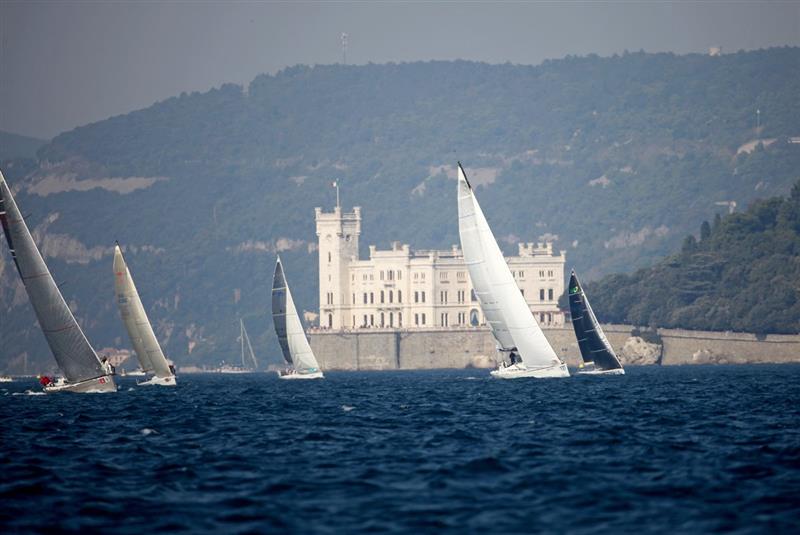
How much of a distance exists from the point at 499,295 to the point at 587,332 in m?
24.8

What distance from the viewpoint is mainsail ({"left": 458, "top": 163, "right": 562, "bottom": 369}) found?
9150cm

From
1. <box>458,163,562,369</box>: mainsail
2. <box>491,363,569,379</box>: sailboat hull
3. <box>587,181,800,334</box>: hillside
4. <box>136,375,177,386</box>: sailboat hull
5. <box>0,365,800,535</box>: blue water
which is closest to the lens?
<box>0,365,800,535</box>: blue water

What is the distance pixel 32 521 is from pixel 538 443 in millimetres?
17506

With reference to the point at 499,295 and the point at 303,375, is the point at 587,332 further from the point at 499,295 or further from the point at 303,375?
the point at 303,375

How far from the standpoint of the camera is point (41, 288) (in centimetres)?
7669

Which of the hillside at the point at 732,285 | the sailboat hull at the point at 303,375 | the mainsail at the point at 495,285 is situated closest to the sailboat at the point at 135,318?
the mainsail at the point at 495,285

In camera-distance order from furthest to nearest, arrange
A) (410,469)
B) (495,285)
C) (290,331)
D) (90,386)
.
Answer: (290,331), (495,285), (90,386), (410,469)

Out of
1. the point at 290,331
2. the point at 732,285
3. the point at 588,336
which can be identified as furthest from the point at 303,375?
the point at 732,285

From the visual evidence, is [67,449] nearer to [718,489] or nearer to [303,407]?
[718,489]

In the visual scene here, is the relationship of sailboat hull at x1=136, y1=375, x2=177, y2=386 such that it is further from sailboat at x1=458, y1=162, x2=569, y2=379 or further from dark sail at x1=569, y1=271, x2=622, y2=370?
sailboat at x1=458, y1=162, x2=569, y2=379

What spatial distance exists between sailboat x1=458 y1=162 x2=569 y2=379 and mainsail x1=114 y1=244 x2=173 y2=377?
20.4m

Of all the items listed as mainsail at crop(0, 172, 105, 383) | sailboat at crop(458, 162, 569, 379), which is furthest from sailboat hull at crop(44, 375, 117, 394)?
sailboat at crop(458, 162, 569, 379)

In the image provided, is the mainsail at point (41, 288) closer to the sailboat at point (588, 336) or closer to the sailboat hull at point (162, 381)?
the sailboat hull at point (162, 381)

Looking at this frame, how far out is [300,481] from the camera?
140 ft
